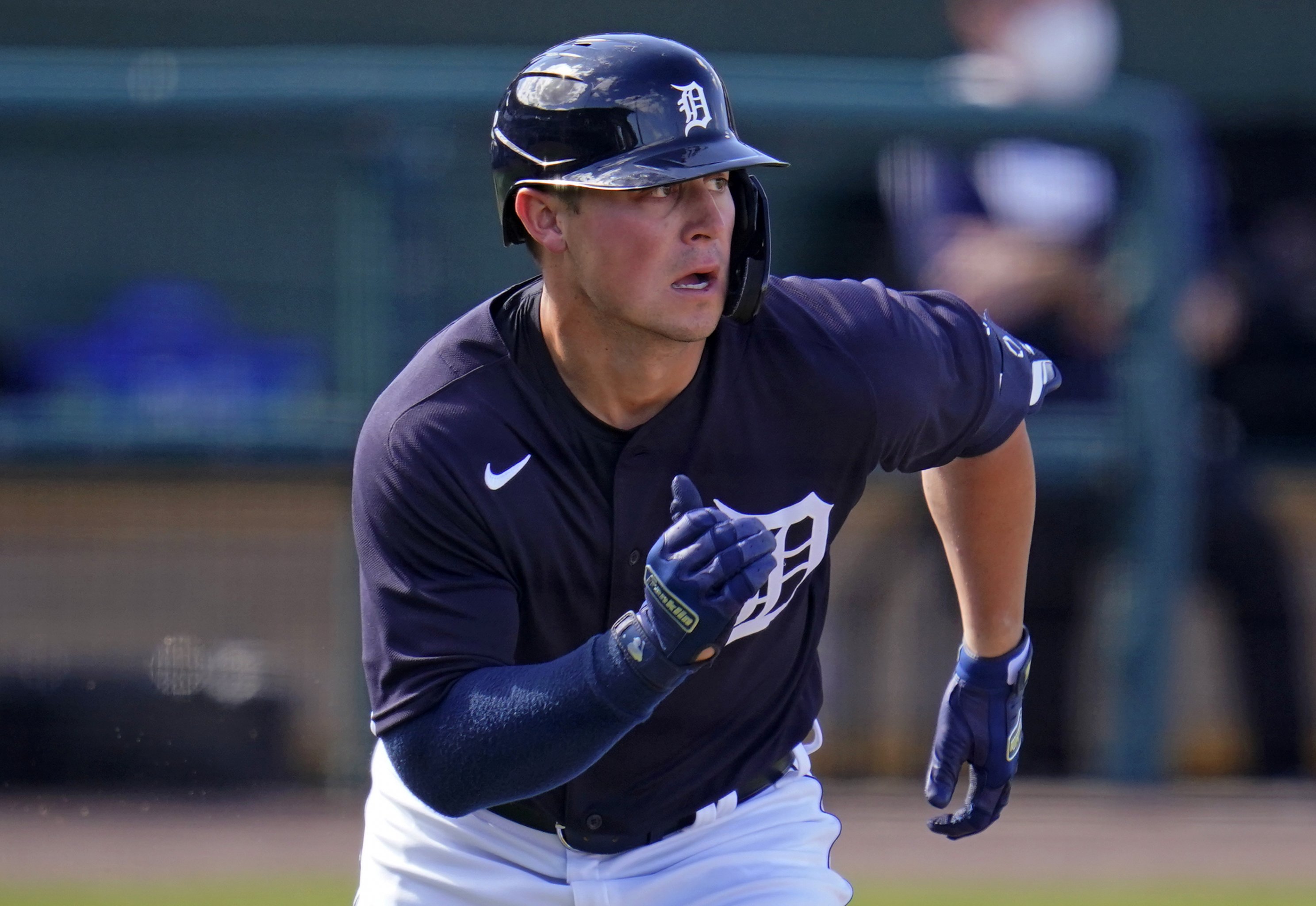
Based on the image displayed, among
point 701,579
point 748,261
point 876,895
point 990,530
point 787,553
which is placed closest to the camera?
point 701,579

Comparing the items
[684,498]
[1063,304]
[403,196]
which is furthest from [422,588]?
[1063,304]

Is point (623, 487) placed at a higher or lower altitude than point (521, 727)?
higher

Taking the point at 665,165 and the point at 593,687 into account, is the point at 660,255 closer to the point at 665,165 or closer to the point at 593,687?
the point at 665,165

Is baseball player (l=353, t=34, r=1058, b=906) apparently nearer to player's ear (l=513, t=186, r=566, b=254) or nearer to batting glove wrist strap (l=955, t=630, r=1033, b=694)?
player's ear (l=513, t=186, r=566, b=254)

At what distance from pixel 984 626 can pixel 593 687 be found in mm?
1016

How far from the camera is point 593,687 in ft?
8.30

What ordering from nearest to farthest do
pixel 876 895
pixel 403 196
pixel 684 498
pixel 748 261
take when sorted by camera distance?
pixel 684 498 < pixel 748 261 < pixel 876 895 < pixel 403 196

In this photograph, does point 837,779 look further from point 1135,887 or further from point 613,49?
point 613,49

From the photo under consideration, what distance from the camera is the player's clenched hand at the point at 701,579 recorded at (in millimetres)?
2447

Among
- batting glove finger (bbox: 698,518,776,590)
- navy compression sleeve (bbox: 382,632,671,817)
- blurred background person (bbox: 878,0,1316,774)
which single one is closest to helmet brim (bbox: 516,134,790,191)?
batting glove finger (bbox: 698,518,776,590)

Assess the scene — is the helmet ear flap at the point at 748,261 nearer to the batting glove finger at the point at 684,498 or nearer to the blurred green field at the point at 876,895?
the batting glove finger at the point at 684,498

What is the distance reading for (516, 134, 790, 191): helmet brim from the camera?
9.02ft

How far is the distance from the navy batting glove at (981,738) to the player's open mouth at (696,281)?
96cm

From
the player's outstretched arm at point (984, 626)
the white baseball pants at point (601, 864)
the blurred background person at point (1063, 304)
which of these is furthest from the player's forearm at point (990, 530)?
the blurred background person at point (1063, 304)
